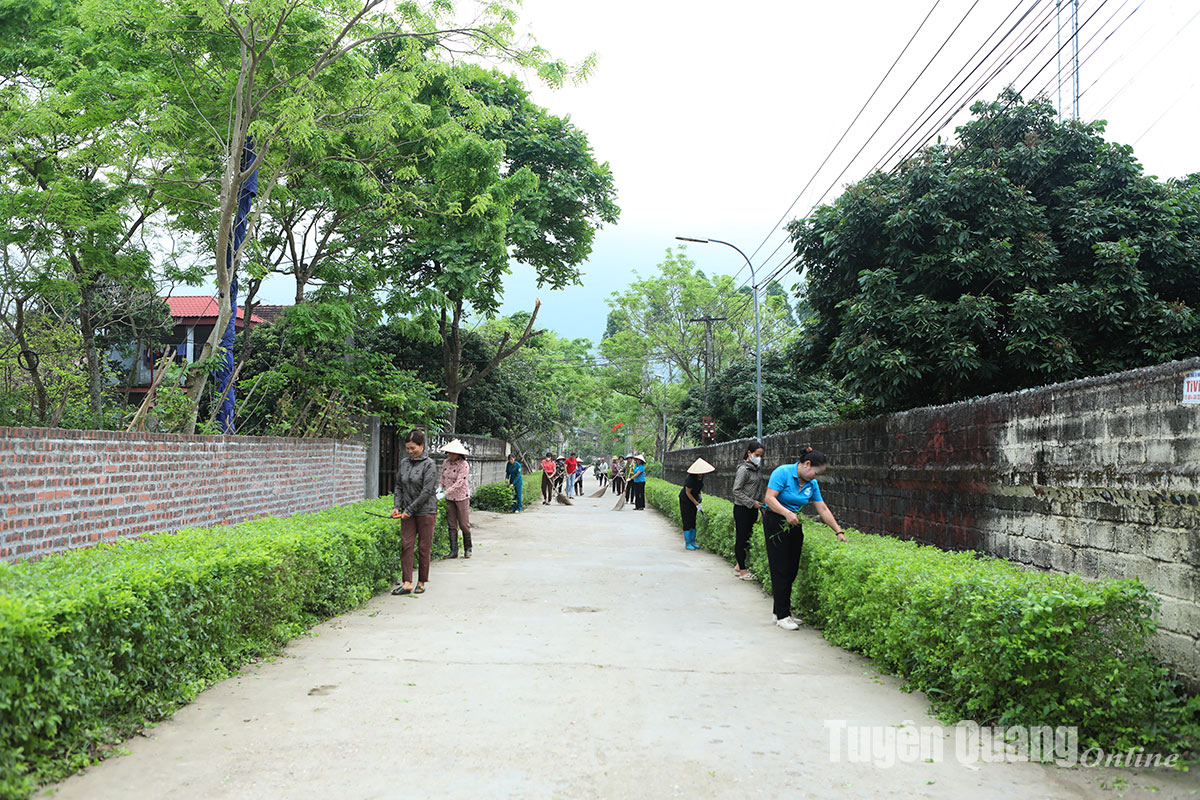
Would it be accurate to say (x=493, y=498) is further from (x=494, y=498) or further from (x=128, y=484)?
(x=128, y=484)

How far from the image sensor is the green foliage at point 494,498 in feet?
75.3

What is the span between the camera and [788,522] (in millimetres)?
7391

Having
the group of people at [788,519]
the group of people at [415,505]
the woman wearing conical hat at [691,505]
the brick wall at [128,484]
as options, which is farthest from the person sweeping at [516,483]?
the group of people at [788,519]

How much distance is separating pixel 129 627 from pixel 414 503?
15.1 ft

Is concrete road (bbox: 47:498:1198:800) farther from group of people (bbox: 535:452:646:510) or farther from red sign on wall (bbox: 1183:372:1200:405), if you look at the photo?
group of people (bbox: 535:452:646:510)

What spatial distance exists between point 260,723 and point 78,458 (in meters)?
3.39

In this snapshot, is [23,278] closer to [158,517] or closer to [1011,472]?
[158,517]

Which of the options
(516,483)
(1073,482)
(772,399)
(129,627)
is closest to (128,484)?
(129,627)

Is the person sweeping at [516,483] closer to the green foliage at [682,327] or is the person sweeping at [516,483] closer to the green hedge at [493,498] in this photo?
the green hedge at [493,498]

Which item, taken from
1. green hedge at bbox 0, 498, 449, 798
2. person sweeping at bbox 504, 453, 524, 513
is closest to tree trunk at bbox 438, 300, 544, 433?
person sweeping at bbox 504, 453, 524, 513

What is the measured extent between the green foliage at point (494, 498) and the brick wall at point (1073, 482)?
1437cm

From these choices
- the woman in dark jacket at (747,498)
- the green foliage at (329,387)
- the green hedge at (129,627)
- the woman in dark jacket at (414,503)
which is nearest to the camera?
the green hedge at (129,627)

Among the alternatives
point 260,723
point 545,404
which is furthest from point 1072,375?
point 545,404

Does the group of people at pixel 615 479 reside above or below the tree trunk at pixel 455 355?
below
